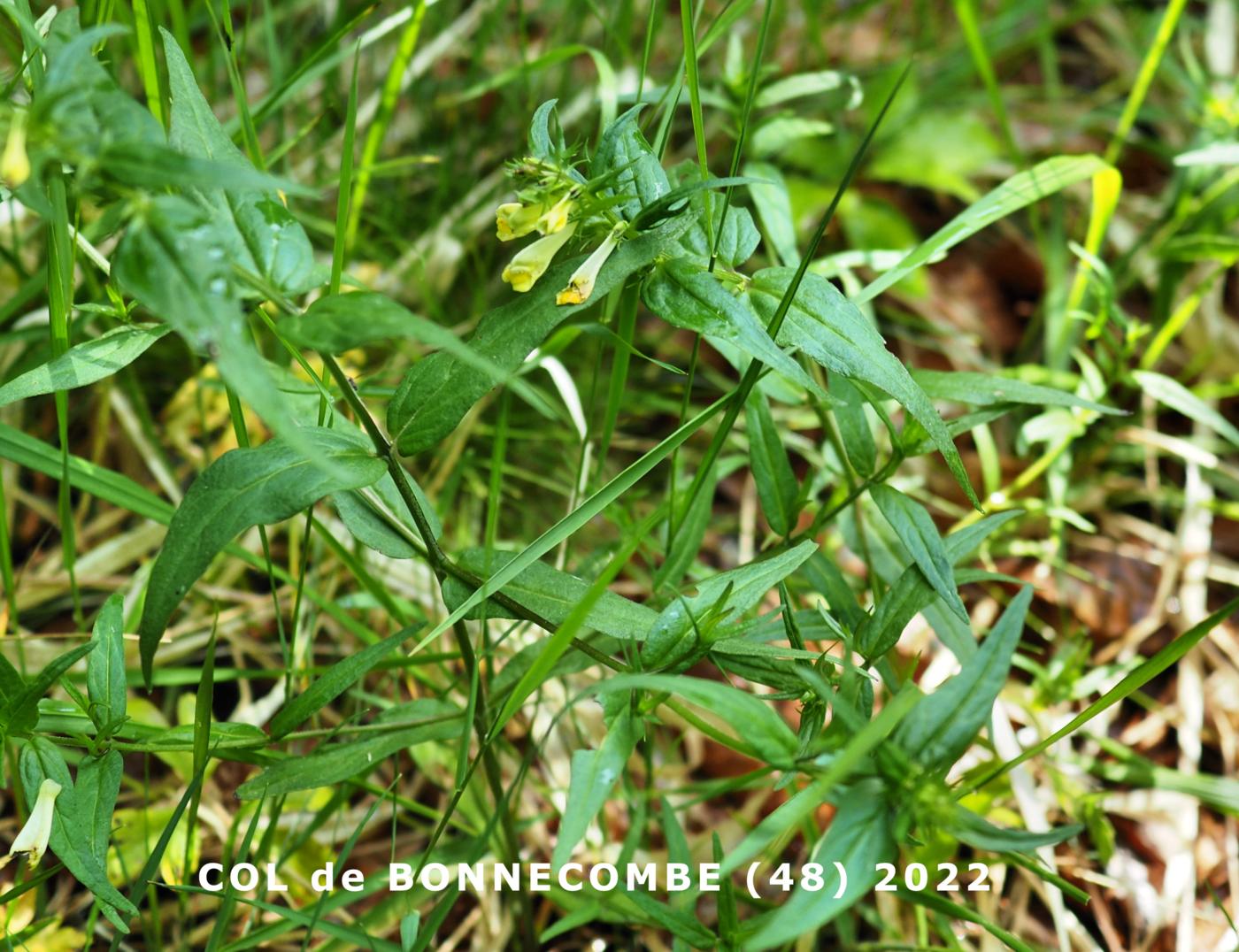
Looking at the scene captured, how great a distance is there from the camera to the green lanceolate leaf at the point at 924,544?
3.85 feet

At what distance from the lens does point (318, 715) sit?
66.2 inches

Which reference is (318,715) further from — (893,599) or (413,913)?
(893,599)

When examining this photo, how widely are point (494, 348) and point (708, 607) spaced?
339 millimetres

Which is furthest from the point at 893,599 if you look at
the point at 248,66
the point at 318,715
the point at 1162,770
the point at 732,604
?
the point at 248,66

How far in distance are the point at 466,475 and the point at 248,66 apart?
4.24 ft

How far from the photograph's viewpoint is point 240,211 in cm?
96

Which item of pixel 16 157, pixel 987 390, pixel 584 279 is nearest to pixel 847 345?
pixel 584 279

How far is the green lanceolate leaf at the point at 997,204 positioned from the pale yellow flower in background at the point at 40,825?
1.05 metres

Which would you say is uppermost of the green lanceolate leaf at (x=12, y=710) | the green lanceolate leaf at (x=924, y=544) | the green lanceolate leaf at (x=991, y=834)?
the green lanceolate leaf at (x=12, y=710)

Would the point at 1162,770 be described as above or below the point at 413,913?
below

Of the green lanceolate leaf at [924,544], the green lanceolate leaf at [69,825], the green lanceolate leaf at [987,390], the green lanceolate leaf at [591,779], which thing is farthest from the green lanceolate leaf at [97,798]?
the green lanceolate leaf at [987,390]

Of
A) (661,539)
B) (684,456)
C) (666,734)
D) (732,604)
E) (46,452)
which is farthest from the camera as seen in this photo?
(684,456)

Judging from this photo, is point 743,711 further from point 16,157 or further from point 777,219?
point 777,219

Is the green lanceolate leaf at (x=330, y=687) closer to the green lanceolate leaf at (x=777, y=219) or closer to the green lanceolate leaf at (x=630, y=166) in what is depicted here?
the green lanceolate leaf at (x=630, y=166)
